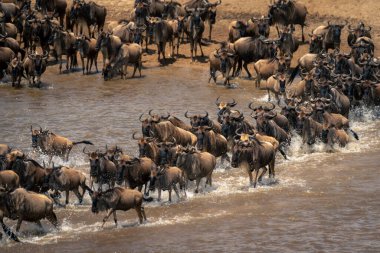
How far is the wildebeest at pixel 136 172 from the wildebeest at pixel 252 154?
2.03 meters

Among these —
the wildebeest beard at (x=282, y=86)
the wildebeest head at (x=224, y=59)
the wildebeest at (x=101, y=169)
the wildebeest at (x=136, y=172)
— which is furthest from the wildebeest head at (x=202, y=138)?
the wildebeest head at (x=224, y=59)

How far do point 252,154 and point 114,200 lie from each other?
4.32 meters

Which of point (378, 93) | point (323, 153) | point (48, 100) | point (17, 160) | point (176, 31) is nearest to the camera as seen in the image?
point (17, 160)

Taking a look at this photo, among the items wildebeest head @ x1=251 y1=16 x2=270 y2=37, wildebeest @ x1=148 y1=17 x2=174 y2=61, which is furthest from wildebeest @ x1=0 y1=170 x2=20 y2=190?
wildebeest head @ x1=251 y1=16 x2=270 y2=37

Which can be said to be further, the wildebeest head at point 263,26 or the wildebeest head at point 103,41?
the wildebeest head at point 263,26

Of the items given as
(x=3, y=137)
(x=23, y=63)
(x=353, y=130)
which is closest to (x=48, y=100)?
(x=23, y=63)

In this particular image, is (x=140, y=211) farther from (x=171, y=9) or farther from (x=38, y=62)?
(x=171, y=9)

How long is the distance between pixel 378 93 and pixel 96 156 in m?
12.3

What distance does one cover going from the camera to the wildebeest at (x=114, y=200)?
20094 mm

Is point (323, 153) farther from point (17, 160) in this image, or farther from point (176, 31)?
point (176, 31)

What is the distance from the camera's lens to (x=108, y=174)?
72.5 feet

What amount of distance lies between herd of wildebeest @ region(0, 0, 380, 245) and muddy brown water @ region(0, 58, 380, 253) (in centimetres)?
40

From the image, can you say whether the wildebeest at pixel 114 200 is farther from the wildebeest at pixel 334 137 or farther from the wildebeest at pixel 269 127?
the wildebeest at pixel 334 137

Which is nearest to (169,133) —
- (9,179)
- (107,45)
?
(9,179)
